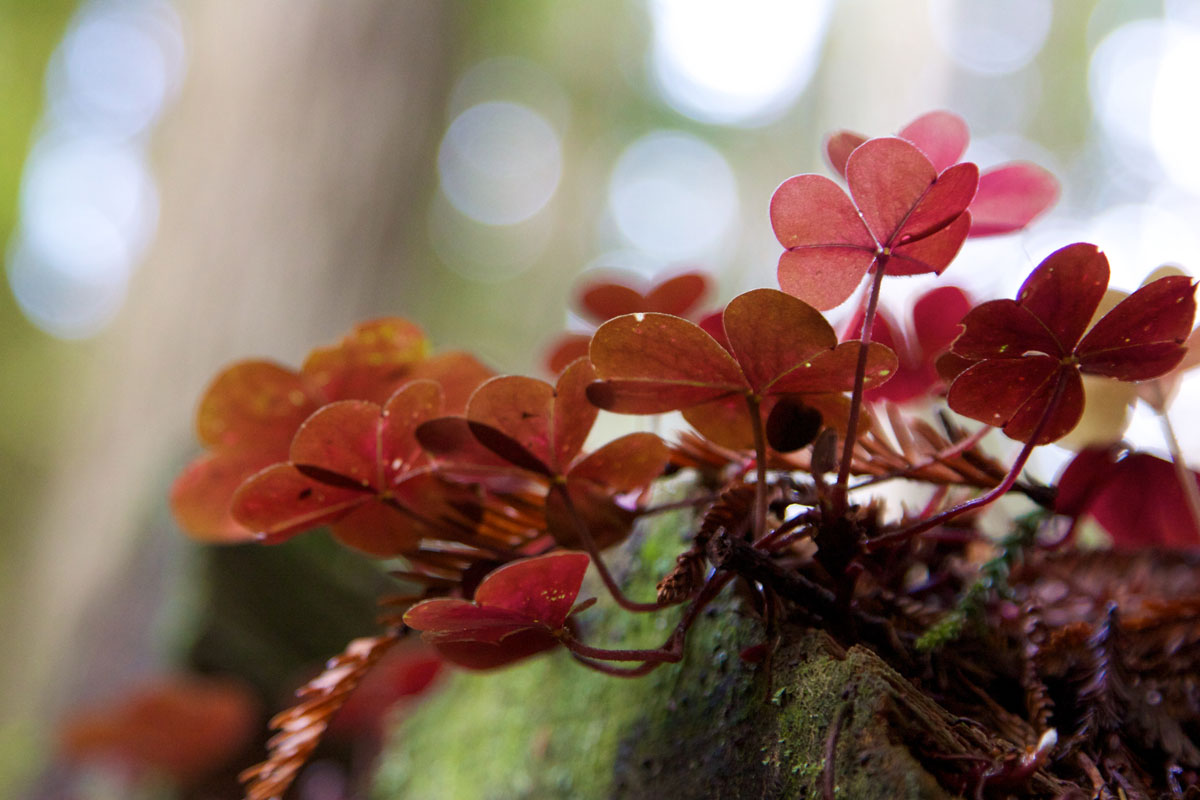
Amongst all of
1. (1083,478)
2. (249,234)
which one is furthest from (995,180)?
(249,234)

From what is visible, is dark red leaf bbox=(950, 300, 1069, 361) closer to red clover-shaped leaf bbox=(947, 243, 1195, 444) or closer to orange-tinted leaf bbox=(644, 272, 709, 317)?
red clover-shaped leaf bbox=(947, 243, 1195, 444)

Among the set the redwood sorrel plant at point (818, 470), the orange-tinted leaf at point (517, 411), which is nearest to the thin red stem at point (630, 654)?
the redwood sorrel plant at point (818, 470)

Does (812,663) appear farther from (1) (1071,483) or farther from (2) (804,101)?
(2) (804,101)

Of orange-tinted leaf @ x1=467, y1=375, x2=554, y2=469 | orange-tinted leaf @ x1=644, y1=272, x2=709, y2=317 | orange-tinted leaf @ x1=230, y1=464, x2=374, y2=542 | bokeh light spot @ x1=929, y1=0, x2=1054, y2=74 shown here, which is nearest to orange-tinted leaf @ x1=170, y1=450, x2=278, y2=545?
orange-tinted leaf @ x1=230, y1=464, x2=374, y2=542

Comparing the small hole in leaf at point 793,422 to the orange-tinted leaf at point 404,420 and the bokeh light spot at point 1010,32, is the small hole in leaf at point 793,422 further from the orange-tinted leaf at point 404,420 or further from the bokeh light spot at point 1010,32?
the bokeh light spot at point 1010,32

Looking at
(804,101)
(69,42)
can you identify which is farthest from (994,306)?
(804,101)

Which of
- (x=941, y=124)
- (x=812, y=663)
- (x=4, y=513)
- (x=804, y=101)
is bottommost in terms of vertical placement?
(x=4, y=513)
